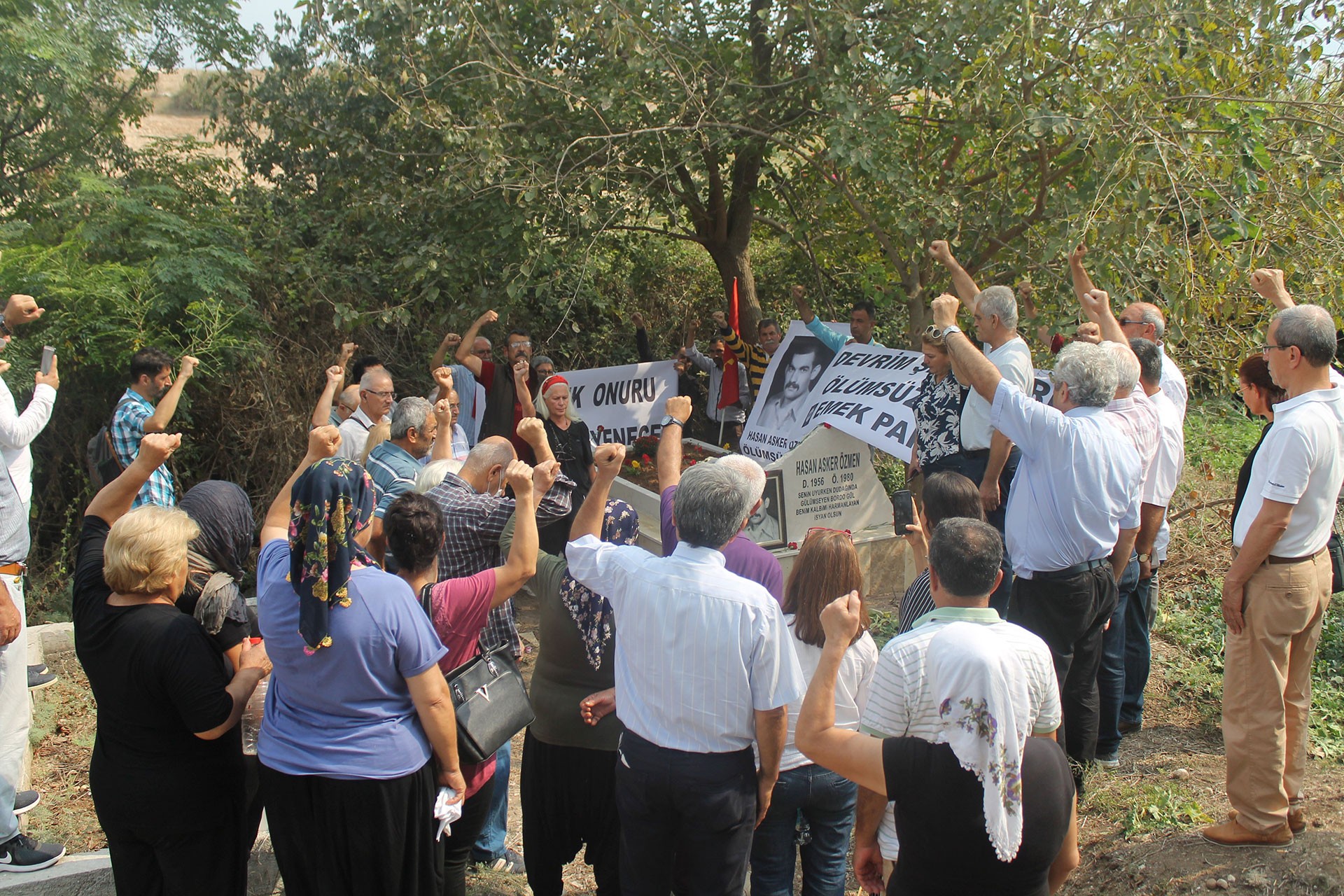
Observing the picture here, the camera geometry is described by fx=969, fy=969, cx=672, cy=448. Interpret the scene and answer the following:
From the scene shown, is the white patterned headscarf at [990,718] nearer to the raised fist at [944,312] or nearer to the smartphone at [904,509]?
the smartphone at [904,509]

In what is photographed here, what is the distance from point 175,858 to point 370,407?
2.77m

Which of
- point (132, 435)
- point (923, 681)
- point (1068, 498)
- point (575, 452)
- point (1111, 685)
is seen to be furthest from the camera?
point (575, 452)

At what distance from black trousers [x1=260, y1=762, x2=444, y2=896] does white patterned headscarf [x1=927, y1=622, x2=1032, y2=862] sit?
1614 millimetres

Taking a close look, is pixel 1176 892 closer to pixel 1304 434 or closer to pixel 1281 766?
pixel 1281 766

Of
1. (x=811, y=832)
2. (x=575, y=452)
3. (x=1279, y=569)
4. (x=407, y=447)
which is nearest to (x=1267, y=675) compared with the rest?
(x=1279, y=569)

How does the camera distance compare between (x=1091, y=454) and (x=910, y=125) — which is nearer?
(x=1091, y=454)

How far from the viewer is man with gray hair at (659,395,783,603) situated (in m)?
3.05

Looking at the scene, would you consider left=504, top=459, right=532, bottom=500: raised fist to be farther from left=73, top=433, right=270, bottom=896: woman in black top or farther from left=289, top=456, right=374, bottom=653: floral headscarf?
left=73, top=433, right=270, bottom=896: woman in black top

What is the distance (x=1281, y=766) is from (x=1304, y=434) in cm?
129

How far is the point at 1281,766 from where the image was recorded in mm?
3766

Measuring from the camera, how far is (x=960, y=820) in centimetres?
228

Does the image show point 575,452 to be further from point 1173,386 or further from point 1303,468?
point 1303,468

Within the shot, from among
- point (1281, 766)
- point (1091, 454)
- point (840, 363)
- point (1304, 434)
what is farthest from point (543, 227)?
point (1281, 766)

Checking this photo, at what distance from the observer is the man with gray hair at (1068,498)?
3.84 m
